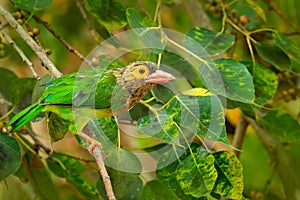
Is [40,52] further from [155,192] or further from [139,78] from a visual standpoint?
[155,192]

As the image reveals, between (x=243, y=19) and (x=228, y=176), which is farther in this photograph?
(x=243, y=19)

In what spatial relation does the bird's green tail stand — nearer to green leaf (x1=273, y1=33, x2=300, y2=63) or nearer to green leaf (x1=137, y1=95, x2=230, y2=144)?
green leaf (x1=137, y1=95, x2=230, y2=144)

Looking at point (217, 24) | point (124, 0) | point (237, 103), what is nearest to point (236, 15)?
point (217, 24)

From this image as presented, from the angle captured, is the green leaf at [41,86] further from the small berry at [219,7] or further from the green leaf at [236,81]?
the small berry at [219,7]

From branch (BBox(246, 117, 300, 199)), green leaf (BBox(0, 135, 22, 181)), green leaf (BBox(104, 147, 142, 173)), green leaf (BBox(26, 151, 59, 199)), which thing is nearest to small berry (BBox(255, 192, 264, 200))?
branch (BBox(246, 117, 300, 199))

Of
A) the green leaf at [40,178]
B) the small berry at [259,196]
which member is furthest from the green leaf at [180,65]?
the small berry at [259,196]

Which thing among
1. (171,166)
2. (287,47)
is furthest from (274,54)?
(171,166)

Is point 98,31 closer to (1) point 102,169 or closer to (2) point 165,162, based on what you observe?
(2) point 165,162
